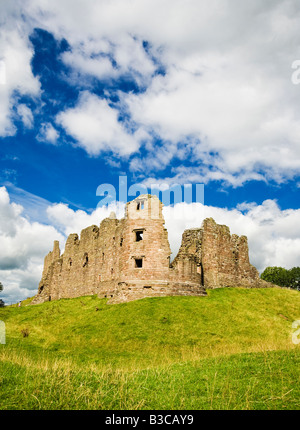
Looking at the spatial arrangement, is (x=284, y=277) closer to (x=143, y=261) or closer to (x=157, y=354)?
(x=143, y=261)

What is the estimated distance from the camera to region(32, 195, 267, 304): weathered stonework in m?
26.2

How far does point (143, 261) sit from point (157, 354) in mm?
11217

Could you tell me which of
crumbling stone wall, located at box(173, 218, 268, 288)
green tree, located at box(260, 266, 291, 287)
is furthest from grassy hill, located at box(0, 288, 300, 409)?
green tree, located at box(260, 266, 291, 287)

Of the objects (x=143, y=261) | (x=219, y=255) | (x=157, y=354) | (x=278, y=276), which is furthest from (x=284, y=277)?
(x=157, y=354)

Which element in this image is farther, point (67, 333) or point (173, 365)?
point (67, 333)

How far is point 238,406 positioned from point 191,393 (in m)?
1.30

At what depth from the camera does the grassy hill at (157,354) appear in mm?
7238

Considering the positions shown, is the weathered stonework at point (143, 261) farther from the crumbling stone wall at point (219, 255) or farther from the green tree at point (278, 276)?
the green tree at point (278, 276)

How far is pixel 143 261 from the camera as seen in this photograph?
26547 mm

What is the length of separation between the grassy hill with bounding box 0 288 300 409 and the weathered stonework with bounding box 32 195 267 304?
2119mm

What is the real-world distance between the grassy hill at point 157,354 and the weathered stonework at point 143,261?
2119 mm

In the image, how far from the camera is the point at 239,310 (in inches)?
942
